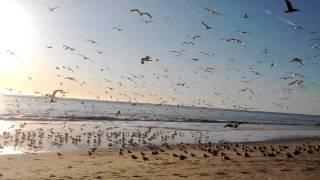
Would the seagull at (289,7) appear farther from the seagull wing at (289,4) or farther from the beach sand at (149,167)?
the beach sand at (149,167)

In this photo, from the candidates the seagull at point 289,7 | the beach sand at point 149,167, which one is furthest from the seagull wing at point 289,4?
the beach sand at point 149,167

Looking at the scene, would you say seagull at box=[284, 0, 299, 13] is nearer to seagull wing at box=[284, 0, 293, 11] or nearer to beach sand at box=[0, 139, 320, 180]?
seagull wing at box=[284, 0, 293, 11]

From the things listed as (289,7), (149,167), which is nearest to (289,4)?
Answer: (289,7)

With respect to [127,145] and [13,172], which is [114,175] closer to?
[13,172]

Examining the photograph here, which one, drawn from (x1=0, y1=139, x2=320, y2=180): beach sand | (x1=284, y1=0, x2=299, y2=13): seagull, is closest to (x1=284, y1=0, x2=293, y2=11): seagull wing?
(x1=284, y1=0, x2=299, y2=13): seagull

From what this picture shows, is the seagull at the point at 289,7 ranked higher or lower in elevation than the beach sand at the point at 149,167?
higher

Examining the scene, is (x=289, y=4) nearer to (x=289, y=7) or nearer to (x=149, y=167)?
(x=289, y=7)

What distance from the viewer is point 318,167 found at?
2753 cm

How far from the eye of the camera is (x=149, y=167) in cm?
2439

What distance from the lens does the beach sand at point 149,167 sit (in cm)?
2154

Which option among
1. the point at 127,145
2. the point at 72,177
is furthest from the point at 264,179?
the point at 127,145

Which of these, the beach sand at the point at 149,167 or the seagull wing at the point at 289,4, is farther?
the beach sand at the point at 149,167

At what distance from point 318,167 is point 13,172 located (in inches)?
687

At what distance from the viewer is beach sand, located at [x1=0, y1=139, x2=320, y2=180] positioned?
21538 millimetres
